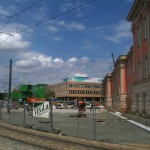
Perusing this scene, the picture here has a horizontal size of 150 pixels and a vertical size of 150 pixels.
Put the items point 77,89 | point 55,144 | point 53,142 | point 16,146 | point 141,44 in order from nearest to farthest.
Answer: point 16,146 < point 55,144 < point 53,142 < point 141,44 < point 77,89

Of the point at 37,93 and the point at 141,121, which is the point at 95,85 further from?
the point at 141,121

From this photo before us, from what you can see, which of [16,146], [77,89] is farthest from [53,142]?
[77,89]

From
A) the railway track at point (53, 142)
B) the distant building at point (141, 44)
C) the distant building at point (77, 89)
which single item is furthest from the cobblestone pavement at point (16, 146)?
the distant building at point (77, 89)

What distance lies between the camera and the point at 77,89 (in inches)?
6860

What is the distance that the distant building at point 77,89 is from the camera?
168375mm

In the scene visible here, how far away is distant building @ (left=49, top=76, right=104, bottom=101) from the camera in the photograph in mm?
168375

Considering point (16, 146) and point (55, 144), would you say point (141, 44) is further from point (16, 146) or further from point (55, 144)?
point (16, 146)

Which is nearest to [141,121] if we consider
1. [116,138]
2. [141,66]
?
[116,138]

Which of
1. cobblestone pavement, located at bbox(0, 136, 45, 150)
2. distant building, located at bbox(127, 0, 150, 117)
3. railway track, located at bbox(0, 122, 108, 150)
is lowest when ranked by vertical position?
cobblestone pavement, located at bbox(0, 136, 45, 150)

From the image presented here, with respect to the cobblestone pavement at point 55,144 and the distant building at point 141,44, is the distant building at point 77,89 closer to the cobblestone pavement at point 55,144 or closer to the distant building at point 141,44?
the distant building at point 141,44

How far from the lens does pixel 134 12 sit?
39.4 m

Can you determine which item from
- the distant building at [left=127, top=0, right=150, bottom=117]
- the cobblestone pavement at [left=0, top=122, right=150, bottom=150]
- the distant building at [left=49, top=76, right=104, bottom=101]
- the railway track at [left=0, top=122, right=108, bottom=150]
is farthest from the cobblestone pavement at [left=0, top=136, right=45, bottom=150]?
the distant building at [left=49, top=76, right=104, bottom=101]

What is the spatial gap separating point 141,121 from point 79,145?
548 centimetres

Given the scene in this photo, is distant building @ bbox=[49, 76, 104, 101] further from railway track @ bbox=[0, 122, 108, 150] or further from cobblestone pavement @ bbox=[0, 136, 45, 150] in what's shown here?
cobblestone pavement @ bbox=[0, 136, 45, 150]
